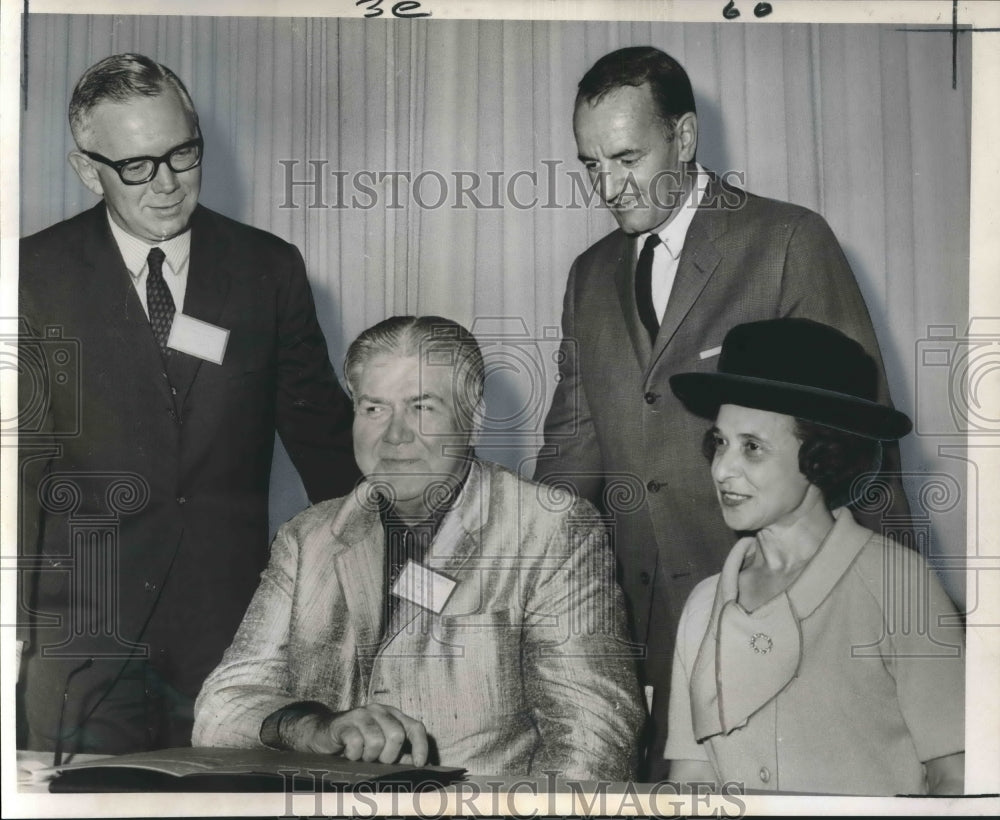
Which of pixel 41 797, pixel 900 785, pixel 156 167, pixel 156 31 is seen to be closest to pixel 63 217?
pixel 156 167

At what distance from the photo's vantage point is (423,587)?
3.84 m

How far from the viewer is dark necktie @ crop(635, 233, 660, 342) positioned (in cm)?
389

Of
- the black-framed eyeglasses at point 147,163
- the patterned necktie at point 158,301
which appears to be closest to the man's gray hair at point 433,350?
the patterned necktie at point 158,301

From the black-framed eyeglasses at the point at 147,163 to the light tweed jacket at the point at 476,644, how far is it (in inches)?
48.2

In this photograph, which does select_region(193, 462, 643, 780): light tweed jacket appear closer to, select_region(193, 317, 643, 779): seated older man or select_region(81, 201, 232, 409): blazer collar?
select_region(193, 317, 643, 779): seated older man

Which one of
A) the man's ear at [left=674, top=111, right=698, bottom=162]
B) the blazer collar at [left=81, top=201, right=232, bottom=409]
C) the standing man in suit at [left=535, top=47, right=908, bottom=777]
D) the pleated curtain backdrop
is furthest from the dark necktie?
the blazer collar at [left=81, top=201, right=232, bottom=409]

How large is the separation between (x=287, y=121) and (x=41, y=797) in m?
2.34

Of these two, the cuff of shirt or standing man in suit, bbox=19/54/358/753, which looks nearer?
the cuff of shirt

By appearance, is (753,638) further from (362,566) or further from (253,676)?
(253,676)

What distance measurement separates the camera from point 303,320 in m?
3.96

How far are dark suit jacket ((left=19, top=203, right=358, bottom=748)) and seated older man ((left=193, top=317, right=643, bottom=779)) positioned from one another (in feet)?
0.42

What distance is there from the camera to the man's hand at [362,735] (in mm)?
3770

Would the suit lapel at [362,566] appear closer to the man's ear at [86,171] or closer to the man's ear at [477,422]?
the man's ear at [477,422]

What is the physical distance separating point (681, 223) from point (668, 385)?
53 centimetres
